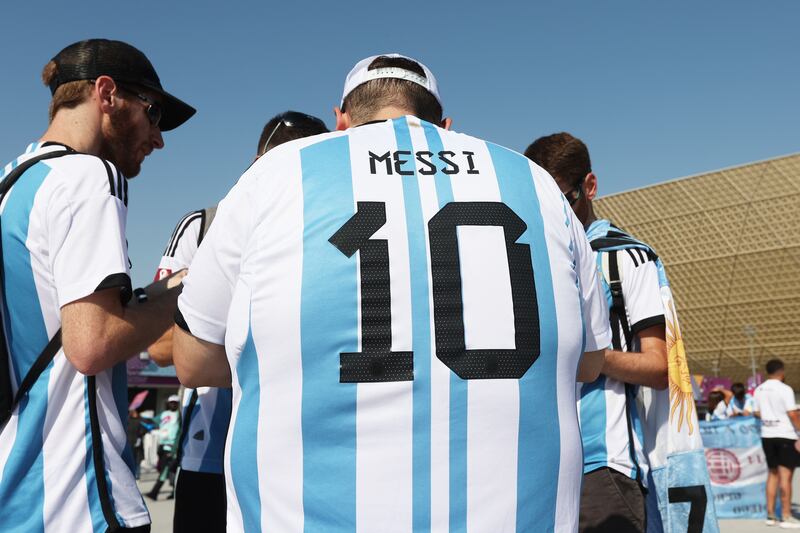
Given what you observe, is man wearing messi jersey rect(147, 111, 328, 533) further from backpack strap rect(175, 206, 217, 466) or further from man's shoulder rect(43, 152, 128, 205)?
man's shoulder rect(43, 152, 128, 205)

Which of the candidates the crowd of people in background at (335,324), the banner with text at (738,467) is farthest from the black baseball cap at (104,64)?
the banner with text at (738,467)

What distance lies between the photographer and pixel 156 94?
2145 mm

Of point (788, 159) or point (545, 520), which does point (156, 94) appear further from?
point (788, 159)

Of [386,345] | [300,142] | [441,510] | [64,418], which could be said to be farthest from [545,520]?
[64,418]

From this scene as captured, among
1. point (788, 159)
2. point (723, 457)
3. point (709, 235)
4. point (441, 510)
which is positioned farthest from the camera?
point (709, 235)

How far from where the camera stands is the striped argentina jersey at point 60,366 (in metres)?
1.74

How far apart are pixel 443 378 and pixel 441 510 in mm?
230

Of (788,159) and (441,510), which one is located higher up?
(788,159)

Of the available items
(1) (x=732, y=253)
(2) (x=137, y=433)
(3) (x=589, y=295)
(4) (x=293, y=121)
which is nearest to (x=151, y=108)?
(4) (x=293, y=121)

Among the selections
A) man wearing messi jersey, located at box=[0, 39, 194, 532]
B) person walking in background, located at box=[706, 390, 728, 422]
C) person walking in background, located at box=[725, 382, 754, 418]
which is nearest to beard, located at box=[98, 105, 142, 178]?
man wearing messi jersey, located at box=[0, 39, 194, 532]

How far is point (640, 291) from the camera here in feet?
9.26

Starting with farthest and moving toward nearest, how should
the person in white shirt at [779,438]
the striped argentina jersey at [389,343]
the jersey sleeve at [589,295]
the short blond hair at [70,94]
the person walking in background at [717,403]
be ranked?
the person walking in background at [717,403]
the person in white shirt at [779,438]
the short blond hair at [70,94]
the jersey sleeve at [589,295]
the striped argentina jersey at [389,343]

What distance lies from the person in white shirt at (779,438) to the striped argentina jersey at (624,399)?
7916 mm

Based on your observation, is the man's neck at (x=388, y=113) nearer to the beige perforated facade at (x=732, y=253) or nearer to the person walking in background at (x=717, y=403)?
the person walking in background at (x=717, y=403)
